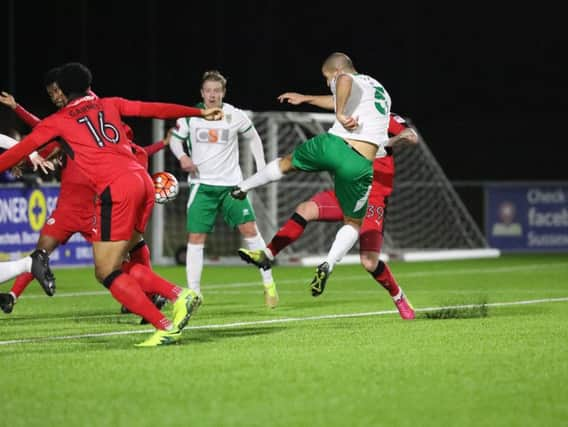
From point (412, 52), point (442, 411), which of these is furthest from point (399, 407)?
point (412, 52)

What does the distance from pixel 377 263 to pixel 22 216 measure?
8994mm

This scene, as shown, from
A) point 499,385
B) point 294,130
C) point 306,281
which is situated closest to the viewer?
point 499,385

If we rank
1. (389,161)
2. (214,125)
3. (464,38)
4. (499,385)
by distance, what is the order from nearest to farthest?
(499,385), (389,161), (214,125), (464,38)

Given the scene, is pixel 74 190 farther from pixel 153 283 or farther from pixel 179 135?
pixel 179 135

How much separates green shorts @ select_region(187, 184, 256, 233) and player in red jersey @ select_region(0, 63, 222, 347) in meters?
3.54

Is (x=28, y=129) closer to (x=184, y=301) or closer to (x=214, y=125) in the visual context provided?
(x=214, y=125)

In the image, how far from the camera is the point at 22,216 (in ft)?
58.5

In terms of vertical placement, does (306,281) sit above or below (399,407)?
below

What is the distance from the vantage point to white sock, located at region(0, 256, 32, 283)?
8.73m

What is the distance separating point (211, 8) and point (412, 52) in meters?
4.75

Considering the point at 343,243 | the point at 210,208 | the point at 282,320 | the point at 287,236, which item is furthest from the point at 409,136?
the point at 210,208

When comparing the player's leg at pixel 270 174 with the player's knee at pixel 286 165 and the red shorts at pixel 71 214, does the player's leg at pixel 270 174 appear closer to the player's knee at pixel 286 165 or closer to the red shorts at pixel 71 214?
the player's knee at pixel 286 165

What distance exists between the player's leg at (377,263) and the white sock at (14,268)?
244 cm

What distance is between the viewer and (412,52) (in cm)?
3141
